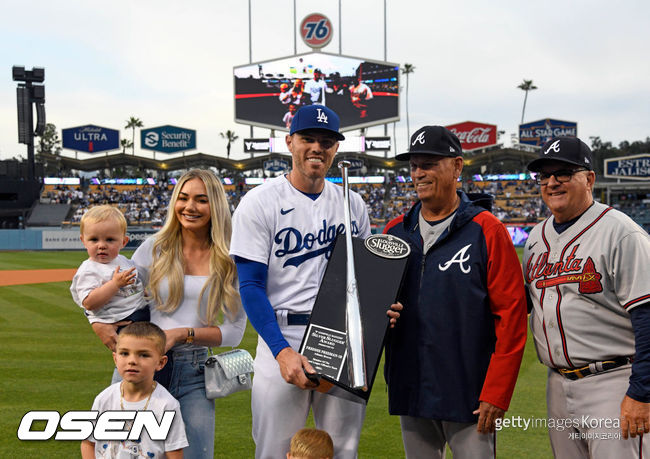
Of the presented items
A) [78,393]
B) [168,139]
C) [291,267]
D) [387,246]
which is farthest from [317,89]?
[387,246]

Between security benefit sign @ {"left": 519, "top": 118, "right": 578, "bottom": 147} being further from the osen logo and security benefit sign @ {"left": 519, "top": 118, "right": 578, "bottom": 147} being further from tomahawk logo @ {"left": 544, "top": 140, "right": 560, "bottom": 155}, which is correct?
the osen logo

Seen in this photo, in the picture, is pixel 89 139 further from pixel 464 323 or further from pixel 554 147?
pixel 464 323

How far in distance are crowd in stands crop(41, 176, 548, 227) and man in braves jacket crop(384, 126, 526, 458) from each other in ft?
153

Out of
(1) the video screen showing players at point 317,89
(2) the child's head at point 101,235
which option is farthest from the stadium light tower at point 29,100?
(2) the child's head at point 101,235

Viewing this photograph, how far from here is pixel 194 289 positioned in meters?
3.46

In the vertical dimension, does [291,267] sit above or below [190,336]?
above

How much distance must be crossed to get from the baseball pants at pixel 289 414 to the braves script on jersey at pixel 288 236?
241 millimetres

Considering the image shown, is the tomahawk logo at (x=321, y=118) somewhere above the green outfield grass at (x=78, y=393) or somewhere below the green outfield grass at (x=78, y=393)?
above

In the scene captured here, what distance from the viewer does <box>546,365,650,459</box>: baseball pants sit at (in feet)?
9.80

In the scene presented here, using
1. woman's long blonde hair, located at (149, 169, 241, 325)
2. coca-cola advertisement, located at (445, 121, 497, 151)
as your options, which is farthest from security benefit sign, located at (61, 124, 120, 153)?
woman's long blonde hair, located at (149, 169, 241, 325)

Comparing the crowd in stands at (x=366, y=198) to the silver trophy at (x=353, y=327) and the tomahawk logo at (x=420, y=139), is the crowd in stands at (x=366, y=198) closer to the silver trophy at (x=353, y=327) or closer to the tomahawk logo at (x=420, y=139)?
the tomahawk logo at (x=420, y=139)

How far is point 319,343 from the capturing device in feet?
9.53

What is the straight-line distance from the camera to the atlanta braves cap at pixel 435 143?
3.18m

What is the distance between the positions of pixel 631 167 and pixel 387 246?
61363mm
